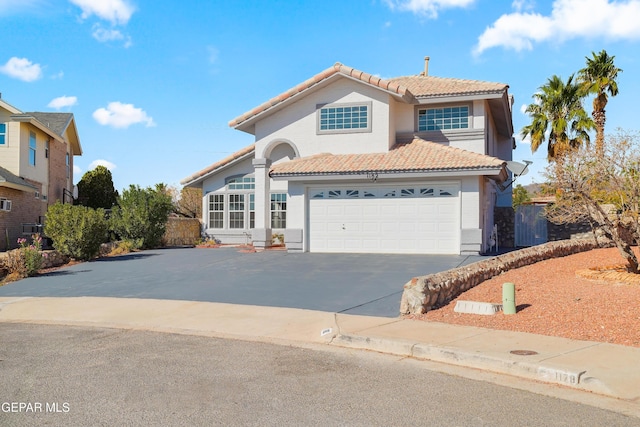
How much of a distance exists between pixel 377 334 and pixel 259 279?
23.1 ft

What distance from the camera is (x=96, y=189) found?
34688 millimetres

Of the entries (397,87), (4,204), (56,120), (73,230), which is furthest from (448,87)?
(56,120)

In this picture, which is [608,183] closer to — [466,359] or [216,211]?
[466,359]

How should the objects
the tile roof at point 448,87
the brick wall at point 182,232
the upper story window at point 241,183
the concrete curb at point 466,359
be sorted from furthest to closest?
1. the brick wall at point 182,232
2. the upper story window at point 241,183
3. the tile roof at point 448,87
4. the concrete curb at point 466,359

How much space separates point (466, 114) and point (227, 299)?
1382 centimetres

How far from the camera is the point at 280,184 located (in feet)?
80.6

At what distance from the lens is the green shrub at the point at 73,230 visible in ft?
66.4

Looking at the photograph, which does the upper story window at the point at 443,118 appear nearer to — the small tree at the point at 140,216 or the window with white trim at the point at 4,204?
the small tree at the point at 140,216

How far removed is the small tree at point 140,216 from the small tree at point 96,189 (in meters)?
10.1

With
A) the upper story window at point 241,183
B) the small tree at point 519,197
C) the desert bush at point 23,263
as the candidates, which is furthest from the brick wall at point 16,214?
the small tree at point 519,197

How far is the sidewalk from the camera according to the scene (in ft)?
22.2

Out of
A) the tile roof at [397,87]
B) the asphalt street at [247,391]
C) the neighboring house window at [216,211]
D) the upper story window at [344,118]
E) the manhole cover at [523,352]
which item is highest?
the tile roof at [397,87]

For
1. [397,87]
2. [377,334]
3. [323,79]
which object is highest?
[323,79]

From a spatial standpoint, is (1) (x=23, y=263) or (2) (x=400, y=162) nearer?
(1) (x=23, y=263)
